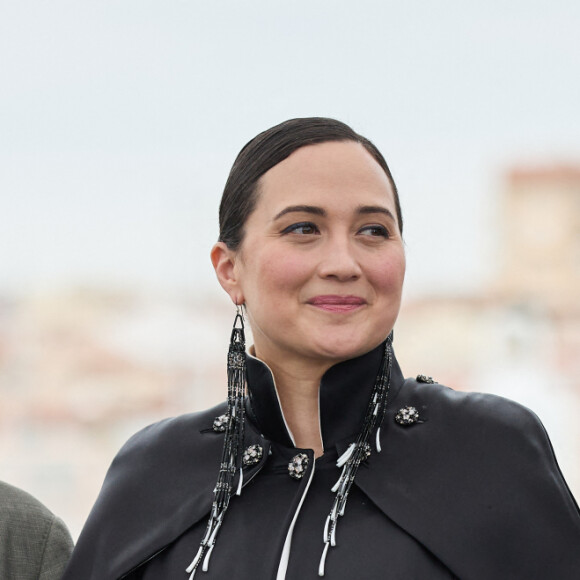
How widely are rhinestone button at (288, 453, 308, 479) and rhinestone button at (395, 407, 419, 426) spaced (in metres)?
0.17

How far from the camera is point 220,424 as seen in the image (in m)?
2.03

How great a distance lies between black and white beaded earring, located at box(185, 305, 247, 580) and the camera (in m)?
1.89

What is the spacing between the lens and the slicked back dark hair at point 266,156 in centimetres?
192

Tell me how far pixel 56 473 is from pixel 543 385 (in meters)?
11.2

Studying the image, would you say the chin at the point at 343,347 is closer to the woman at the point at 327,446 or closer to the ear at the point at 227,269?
the woman at the point at 327,446

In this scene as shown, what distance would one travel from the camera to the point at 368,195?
1.88m

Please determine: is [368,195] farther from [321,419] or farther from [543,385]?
[543,385]

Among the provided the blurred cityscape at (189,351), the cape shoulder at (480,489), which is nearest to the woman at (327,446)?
the cape shoulder at (480,489)

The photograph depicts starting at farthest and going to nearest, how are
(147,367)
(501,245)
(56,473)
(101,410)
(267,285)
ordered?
(501,245), (147,367), (56,473), (101,410), (267,285)

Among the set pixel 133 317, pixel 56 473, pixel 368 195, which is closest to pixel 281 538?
pixel 368 195

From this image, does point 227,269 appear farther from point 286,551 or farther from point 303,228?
point 286,551

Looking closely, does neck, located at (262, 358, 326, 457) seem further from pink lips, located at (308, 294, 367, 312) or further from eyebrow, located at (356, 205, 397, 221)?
eyebrow, located at (356, 205, 397, 221)

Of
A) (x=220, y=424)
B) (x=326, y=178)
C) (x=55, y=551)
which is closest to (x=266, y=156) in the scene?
(x=326, y=178)

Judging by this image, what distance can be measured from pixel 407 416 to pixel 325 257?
0.31 meters
